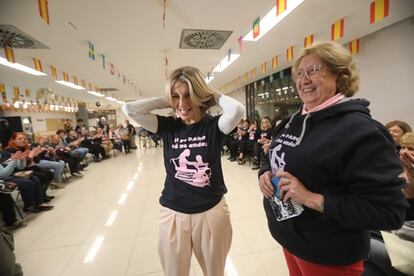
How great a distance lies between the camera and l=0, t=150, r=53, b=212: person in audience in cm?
286

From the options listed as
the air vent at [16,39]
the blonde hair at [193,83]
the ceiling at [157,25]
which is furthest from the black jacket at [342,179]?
the air vent at [16,39]

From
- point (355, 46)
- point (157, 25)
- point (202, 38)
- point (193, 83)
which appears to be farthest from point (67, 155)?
point (355, 46)

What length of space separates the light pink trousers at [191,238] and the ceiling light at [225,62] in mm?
4468

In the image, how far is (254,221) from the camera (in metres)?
2.56

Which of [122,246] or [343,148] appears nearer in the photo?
[343,148]

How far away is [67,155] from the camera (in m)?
4.95

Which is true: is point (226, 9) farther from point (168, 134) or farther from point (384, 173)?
point (384, 173)

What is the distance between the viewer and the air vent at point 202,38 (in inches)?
138

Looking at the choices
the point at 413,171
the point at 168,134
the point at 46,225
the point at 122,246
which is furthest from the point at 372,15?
the point at 46,225

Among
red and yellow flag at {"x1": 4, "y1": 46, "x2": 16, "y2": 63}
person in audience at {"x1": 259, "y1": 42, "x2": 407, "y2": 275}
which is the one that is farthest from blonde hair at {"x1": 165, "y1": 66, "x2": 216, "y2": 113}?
red and yellow flag at {"x1": 4, "y1": 46, "x2": 16, "y2": 63}

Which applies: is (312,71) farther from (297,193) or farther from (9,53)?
(9,53)

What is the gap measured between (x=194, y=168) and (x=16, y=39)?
4.34 m

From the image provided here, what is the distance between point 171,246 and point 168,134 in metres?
0.59

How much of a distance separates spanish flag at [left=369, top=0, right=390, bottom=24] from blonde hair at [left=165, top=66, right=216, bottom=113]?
288 centimetres
